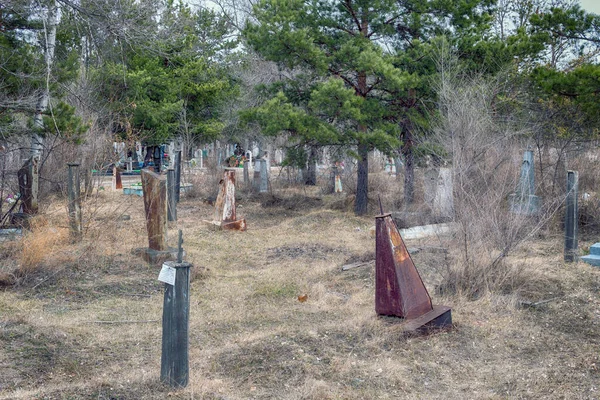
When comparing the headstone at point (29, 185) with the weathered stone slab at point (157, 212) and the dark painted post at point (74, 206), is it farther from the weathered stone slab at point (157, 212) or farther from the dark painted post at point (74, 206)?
the weathered stone slab at point (157, 212)

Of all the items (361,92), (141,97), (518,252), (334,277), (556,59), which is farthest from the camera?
(141,97)

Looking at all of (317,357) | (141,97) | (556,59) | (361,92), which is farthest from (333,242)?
(141,97)

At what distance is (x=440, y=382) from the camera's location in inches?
197

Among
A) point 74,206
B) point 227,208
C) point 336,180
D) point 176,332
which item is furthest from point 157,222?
point 336,180

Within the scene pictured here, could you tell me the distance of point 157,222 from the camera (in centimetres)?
955

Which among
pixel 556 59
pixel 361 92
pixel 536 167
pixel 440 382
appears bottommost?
pixel 440 382

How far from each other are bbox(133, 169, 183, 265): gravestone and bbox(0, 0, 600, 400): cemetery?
40 mm

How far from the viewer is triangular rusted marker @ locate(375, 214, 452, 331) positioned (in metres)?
6.11

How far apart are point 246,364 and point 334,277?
383 centimetres

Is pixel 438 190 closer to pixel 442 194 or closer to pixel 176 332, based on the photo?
pixel 442 194

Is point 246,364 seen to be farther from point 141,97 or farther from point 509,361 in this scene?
point 141,97

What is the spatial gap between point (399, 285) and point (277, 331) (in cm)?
132

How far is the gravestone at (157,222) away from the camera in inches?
375

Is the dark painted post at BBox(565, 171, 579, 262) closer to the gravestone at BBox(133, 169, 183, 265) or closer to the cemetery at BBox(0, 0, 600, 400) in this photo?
the cemetery at BBox(0, 0, 600, 400)
